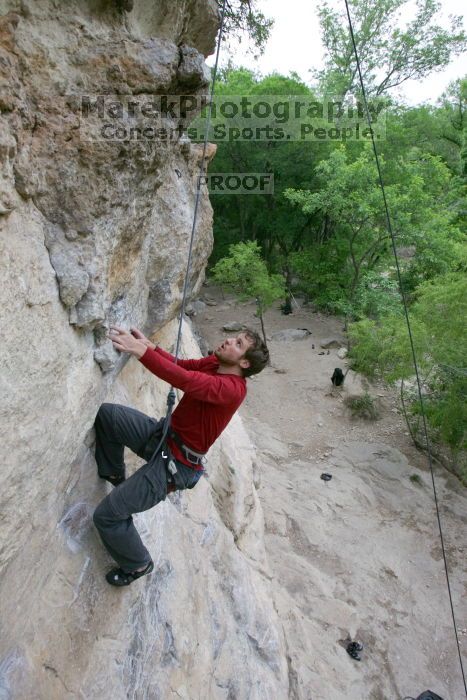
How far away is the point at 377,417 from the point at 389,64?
17701 millimetres

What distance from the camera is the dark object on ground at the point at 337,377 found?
11677 millimetres

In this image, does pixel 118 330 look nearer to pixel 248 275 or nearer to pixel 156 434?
pixel 156 434

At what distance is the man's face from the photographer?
3.04 metres

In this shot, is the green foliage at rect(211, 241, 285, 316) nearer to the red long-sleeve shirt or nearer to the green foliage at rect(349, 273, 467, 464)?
the green foliage at rect(349, 273, 467, 464)

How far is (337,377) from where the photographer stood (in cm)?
1174

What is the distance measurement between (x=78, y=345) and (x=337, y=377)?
32.7ft

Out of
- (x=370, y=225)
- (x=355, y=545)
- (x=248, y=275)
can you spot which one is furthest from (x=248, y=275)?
(x=355, y=545)

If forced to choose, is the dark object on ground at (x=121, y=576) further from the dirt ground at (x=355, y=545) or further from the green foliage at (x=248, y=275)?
the green foliage at (x=248, y=275)

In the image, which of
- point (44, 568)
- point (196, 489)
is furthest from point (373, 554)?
point (44, 568)

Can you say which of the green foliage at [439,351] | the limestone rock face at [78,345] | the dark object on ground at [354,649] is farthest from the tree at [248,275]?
the dark object on ground at [354,649]

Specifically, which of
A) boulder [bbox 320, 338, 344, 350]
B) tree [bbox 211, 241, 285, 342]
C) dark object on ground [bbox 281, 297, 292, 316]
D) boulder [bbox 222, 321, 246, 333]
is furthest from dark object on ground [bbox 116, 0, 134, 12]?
dark object on ground [bbox 281, 297, 292, 316]

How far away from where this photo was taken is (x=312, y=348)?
14.4 m

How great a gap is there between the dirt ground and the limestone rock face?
1.83 m

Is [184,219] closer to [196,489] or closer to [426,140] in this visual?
[196,489]
